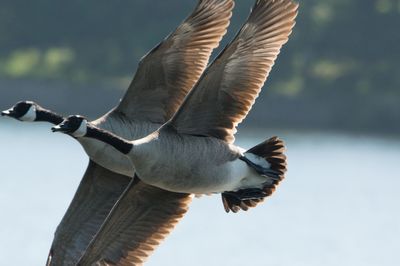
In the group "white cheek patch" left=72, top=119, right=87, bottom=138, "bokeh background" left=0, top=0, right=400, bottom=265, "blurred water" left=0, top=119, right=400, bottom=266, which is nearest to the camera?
"white cheek patch" left=72, top=119, right=87, bottom=138

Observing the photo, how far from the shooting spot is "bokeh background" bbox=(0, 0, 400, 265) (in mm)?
38250

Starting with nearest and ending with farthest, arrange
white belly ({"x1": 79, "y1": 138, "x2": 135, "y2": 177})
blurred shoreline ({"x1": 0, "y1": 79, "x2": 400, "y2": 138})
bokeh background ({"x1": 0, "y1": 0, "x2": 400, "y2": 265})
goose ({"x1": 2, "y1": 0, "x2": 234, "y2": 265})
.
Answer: white belly ({"x1": 79, "y1": 138, "x2": 135, "y2": 177})
goose ({"x1": 2, "y1": 0, "x2": 234, "y2": 265})
bokeh background ({"x1": 0, "y1": 0, "x2": 400, "y2": 265})
blurred shoreline ({"x1": 0, "y1": 79, "x2": 400, "y2": 138})

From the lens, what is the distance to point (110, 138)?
569 inches

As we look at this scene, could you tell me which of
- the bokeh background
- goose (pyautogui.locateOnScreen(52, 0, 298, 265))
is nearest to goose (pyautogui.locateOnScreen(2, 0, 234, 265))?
goose (pyautogui.locateOnScreen(52, 0, 298, 265))

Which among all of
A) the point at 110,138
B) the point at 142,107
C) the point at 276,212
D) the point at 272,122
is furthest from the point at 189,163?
the point at 272,122

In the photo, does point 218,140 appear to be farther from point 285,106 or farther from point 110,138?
point 285,106

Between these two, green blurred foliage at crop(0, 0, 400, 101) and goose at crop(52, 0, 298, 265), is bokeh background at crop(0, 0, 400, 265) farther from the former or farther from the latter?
goose at crop(52, 0, 298, 265)

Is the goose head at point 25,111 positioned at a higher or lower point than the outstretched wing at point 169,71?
lower

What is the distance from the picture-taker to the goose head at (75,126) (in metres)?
14.4

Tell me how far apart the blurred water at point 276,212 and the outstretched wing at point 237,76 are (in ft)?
57.6

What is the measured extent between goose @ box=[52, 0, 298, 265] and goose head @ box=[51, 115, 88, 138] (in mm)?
11

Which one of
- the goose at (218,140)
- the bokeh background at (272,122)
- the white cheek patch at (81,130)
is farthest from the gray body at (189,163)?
the bokeh background at (272,122)

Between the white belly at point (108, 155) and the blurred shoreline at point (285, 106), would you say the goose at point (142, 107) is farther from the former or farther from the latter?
the blurred shoreline at point (285, 106)

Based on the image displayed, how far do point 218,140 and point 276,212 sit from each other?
29.0 meters
